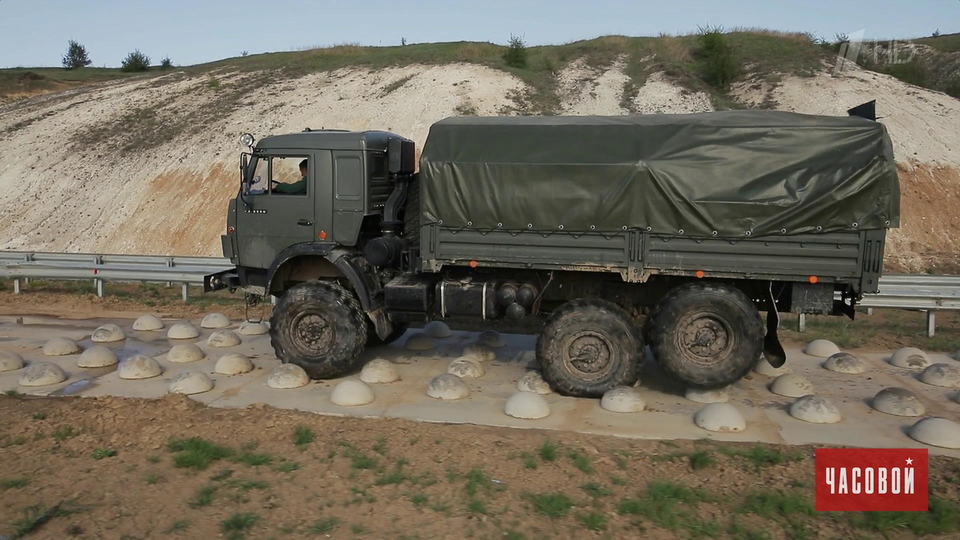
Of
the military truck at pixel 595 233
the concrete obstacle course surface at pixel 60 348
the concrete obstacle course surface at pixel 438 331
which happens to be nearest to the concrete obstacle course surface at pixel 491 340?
the concrete obstacle course surface at pixel 438 331

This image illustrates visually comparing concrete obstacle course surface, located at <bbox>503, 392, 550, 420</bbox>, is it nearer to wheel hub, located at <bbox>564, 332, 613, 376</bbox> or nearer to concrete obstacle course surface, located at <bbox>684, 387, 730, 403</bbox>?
wheel hub, located at <bbox>564, 332, 613, 376</bbox>

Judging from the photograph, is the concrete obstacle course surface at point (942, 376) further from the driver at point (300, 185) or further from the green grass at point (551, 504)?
the driver at point (300, 185)

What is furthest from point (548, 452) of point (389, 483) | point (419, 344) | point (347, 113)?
point (347, 113)

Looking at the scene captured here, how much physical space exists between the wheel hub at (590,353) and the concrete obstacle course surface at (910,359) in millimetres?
4280

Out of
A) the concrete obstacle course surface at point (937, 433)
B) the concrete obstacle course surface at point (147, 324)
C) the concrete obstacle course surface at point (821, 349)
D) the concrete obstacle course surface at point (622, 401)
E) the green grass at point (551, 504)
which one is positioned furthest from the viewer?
the concrete obstacle course surface at point (147, 324)

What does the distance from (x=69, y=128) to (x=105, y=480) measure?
109ft

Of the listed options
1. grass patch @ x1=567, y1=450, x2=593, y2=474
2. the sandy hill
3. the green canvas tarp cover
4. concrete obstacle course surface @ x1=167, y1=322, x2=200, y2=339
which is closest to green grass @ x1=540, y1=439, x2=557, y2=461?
grass patch @ x1=567, y1=450, x2=593, y2=474

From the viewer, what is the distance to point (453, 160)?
8.41 m

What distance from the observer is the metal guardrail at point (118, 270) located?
14.5 m

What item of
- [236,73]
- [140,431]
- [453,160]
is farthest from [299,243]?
[236,73]

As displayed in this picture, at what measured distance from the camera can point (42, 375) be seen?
348 inches

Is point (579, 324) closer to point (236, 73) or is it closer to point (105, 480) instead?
point (105, 480)

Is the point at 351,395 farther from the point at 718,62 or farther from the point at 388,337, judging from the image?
the point at 718,62

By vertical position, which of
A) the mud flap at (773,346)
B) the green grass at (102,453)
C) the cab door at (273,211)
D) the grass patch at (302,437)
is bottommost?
the green grass at (102,453)
